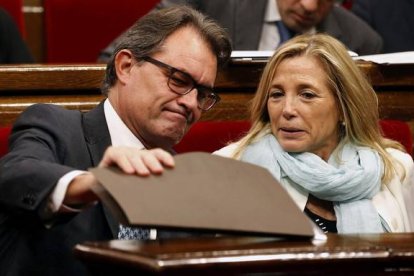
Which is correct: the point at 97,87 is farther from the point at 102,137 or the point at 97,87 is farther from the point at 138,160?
the point at 138,160

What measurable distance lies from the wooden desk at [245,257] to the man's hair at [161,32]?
52 centimetres

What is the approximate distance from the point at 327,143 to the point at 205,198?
831mm

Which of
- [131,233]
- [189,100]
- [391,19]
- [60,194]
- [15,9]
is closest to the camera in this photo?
[60,194]

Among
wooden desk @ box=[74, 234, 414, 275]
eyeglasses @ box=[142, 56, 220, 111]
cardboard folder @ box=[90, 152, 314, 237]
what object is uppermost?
cardboard folder @ box=[90, 152, 314, 237]

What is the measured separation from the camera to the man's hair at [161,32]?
123 cm

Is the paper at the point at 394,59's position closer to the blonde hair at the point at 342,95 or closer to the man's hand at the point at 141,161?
the blonde hair at the point at 342,95

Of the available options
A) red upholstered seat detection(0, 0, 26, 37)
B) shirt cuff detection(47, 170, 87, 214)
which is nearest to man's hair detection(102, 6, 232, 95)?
shirt cuff detection(47, 170, 87, 214)

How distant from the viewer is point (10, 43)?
6.65ft

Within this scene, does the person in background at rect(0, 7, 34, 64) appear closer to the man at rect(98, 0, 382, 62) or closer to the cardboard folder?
the man at rect(98, 0, 382, 62)

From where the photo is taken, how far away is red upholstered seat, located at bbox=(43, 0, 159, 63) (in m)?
2.13

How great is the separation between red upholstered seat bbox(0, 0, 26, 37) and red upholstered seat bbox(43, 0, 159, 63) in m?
0.06

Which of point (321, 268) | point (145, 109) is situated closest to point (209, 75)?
point (145, 109)

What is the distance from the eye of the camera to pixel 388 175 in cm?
151

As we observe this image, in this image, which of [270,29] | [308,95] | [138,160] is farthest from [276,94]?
[138,160]
